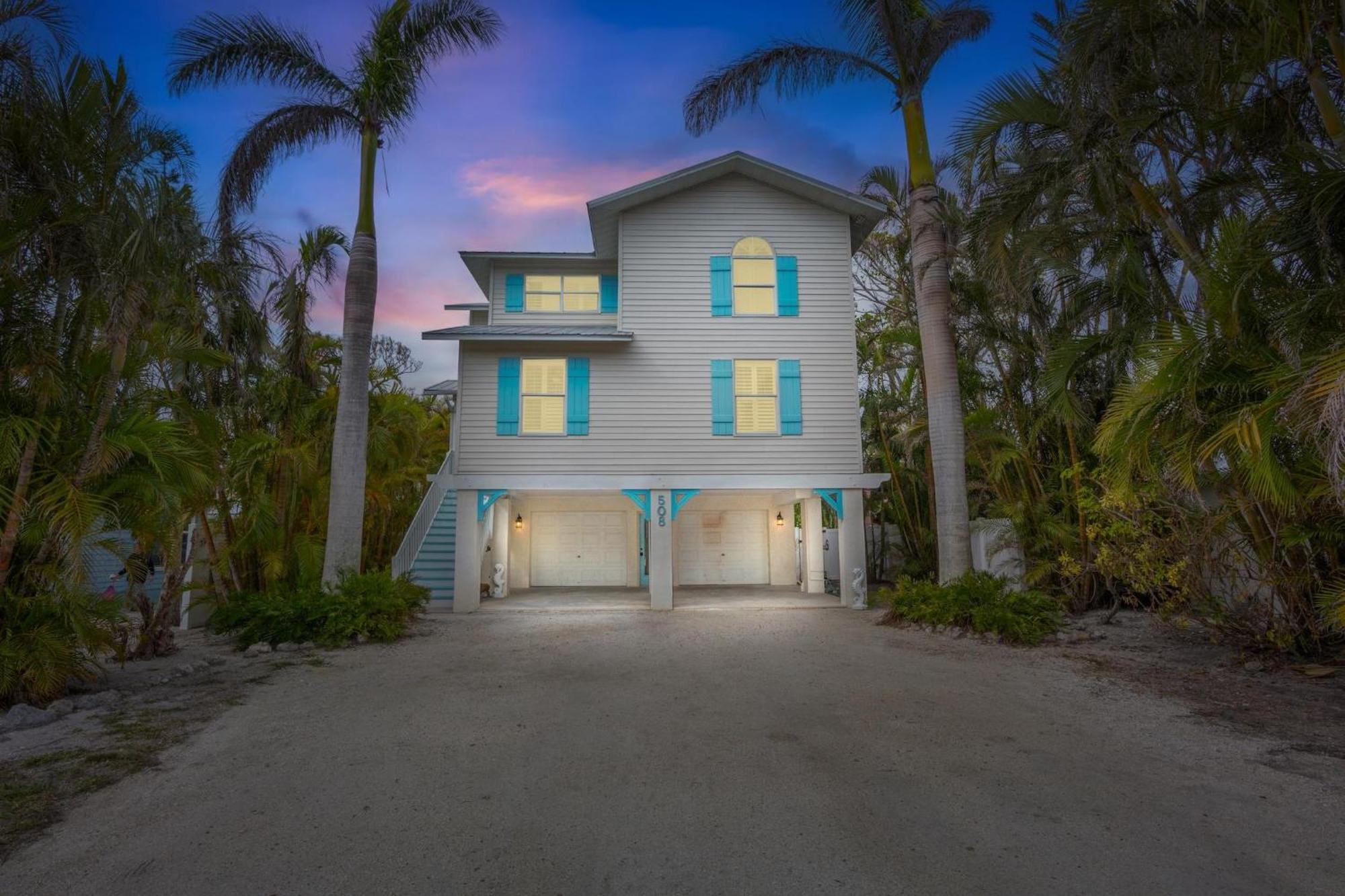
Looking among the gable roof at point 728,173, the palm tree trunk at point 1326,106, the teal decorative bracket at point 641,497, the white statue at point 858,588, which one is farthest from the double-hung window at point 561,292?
the palm tree trunk at point 1326,106

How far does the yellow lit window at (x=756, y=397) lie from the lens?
1269 cm

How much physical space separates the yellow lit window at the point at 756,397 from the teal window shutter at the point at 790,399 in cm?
11

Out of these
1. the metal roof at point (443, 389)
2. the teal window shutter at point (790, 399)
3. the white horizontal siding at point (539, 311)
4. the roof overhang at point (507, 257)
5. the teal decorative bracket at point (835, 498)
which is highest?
the roof overhang at point (507, 257)

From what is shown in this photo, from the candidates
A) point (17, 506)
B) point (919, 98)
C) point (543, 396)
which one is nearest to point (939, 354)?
point (919, 98)

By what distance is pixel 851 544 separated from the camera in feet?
40.5

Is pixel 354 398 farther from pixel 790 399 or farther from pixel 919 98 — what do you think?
pixel 919 98

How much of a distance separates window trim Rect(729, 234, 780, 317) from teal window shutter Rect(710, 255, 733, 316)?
0.01 meters

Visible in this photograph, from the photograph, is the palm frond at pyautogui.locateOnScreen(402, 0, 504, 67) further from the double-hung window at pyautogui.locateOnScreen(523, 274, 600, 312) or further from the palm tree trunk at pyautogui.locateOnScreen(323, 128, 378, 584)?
the double-hung window at pyautogui.locateOnScreen(523, 274, 600, 312)

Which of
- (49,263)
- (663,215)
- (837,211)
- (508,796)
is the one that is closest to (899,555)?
(837,211)

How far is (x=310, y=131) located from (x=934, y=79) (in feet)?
32.6

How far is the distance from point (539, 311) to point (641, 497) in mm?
4641

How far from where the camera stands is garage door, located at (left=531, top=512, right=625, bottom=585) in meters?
15.9

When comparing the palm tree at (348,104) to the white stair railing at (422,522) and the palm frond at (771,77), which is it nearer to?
the white stair railing at (422,522)

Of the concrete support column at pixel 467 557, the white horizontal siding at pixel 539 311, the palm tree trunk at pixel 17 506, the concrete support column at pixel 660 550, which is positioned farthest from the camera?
the white horizontal siding at pixel 539 311
